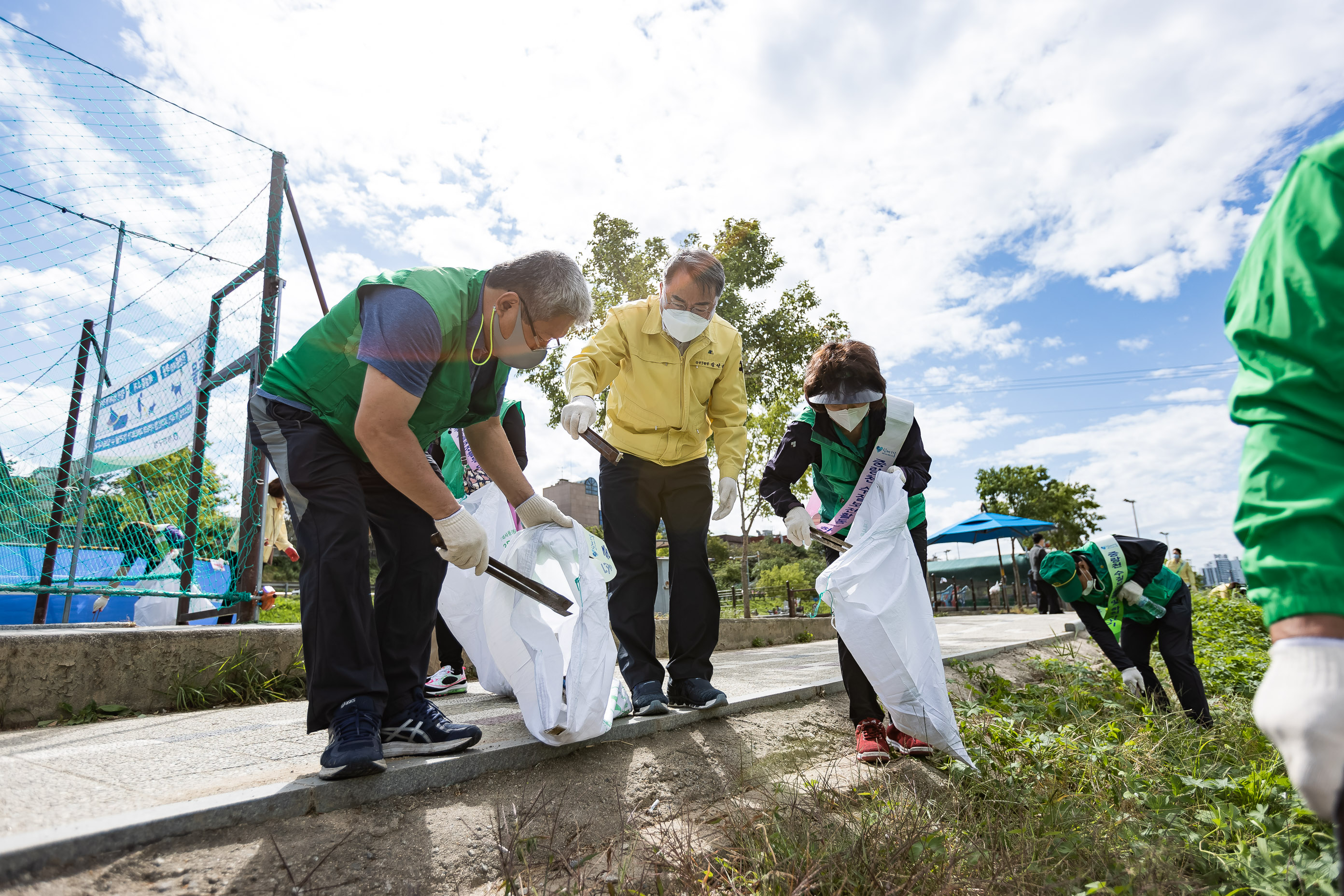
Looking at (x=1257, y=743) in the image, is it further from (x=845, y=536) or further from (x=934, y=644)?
(x=845, y=536)

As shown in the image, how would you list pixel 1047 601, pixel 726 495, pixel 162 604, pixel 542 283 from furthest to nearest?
pixel 1047 601 < pixel 162 604 < pixel 726 495 < pixel 542 283

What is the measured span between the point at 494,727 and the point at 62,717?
1.74m

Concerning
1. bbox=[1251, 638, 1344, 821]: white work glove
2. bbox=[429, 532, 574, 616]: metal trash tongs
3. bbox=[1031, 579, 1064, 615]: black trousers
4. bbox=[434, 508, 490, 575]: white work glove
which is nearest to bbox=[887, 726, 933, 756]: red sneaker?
bbox=[429, 532, 574, 616]: metal trash tongs

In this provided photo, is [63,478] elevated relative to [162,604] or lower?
elevated

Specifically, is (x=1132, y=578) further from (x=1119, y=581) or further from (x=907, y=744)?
(x=907, y=744)

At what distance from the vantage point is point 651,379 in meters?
3.00

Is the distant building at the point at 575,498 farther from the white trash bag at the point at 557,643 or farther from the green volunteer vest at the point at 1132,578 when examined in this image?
the white trash bag at the point at 557,643

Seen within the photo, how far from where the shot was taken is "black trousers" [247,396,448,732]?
6.10 ft

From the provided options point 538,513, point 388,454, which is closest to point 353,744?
point 388,454

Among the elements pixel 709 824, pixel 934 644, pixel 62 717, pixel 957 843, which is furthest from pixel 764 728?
pixel 62 717

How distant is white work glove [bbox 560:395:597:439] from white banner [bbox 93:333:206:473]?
333cm

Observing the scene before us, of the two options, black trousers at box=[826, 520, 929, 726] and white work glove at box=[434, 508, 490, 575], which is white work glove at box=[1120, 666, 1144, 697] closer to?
black trousers at box=[826, 520, 929, 726]

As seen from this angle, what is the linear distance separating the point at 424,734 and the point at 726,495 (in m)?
1.62

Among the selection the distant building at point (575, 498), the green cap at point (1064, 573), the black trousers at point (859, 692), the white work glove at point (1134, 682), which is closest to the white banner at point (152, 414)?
the black trousers at point (859, 692)
